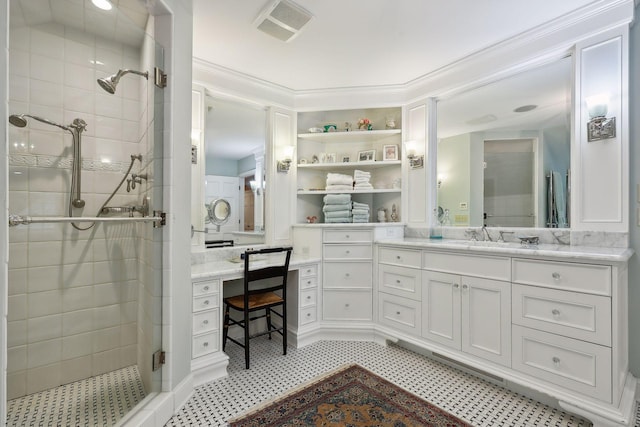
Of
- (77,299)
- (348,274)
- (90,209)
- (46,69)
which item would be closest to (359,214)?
(348,274)

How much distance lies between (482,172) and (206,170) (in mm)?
2543

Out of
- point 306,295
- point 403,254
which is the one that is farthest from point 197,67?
point 403,254

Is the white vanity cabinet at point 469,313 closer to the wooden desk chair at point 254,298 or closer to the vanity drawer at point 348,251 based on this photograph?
the vanity drawer at point 348,251

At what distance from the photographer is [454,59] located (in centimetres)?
264

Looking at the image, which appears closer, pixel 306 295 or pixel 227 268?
pixel 227 268

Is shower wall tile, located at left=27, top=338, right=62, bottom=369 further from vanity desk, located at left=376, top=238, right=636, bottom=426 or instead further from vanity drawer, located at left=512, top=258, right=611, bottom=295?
vanity drawer, located at left=512, top=258, right=611, bottom=295

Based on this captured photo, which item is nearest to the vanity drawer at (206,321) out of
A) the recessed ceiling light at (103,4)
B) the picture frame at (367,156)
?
the recessed ceiling light at (103,4)

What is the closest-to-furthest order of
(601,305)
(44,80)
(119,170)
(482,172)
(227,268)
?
(601,305)
(44,80)
(119,170)
(227,268)
(482,172)

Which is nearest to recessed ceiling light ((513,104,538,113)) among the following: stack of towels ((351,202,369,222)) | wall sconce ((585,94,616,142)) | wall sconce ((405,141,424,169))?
wall sconce ((585,94,616,142))

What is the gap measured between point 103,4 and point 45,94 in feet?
2.15

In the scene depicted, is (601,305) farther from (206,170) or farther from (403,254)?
(206,170)

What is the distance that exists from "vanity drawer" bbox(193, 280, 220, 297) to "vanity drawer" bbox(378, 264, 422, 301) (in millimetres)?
1464

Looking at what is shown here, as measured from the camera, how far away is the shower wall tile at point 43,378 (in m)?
1.85

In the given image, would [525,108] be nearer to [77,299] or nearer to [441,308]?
[441,308]
